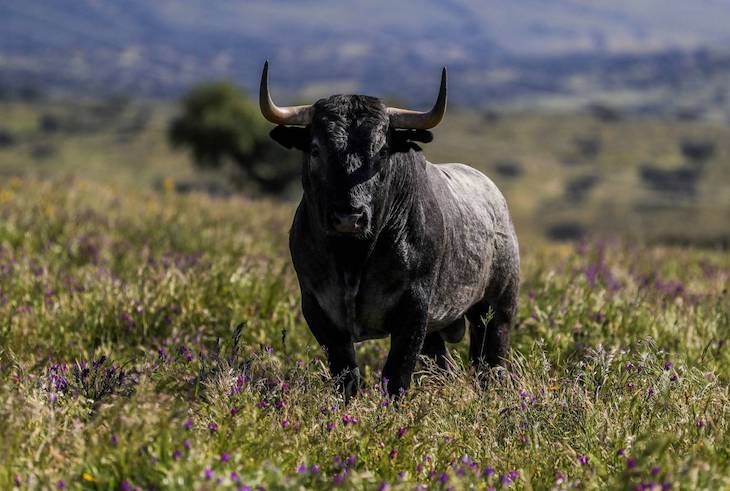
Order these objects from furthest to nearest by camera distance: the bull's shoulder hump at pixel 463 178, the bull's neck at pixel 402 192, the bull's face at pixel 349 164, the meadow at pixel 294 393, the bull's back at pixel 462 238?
the bull's shoulder hump at pixel 463 178 < the bull's back at pixel 462 238 < the bull's neck at pixel 402 192 < the bull's face at pixel 349 164 < the meadow at pixel 294 393

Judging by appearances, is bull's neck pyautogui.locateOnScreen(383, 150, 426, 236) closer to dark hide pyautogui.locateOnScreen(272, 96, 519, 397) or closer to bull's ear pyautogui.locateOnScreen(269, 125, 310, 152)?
dark hide pyautogui.locateOnScreen(272, 96, 519, 397)

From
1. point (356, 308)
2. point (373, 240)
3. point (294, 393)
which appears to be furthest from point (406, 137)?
point (294, 393)

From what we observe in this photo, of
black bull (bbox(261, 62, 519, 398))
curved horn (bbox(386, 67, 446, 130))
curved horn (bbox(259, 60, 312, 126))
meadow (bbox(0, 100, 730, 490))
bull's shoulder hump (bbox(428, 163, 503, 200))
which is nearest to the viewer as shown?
meadow (bbox(0, 100, 730, 490))

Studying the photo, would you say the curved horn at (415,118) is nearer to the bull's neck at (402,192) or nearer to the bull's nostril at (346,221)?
the bull's neck at (402,192)

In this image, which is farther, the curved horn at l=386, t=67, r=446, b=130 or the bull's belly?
the bull's belly

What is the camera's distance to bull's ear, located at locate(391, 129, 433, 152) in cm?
641

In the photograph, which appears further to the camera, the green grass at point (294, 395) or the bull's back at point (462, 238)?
the bull's back at point (462, 238)

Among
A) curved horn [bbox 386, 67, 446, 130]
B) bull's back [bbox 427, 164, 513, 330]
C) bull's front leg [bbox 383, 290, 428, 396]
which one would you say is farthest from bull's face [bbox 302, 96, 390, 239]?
bull's back [bbox 427, 164, 513, 330]

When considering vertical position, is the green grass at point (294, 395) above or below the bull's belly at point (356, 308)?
below

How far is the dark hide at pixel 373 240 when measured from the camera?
6000 mm

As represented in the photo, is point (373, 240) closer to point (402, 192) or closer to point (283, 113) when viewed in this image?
point (402, 192)

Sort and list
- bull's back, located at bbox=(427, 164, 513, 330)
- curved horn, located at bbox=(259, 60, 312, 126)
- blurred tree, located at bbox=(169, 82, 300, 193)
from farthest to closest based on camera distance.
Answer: blurred tree, located at bbox=(169, 82, 300, 193), bull's back, located at bbox=(427, 164, 513, 330), curved horn, located at bbox=(259, 60, 312, 126)

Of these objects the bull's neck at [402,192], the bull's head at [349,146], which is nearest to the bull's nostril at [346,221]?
the bull's head at [349,146]

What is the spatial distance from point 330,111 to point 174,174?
498 feet
